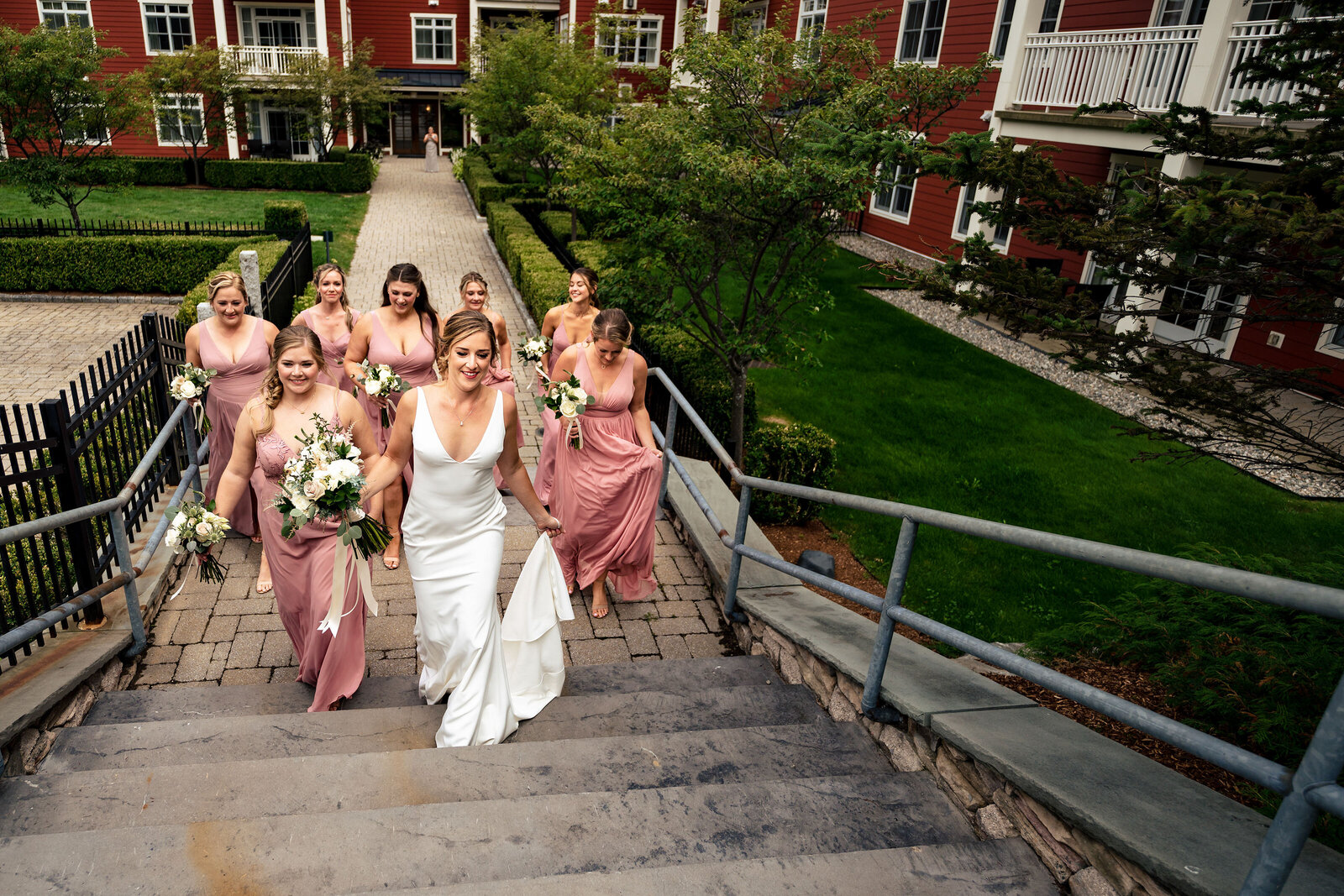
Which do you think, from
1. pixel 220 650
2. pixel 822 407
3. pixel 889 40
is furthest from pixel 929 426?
pixel 889 40

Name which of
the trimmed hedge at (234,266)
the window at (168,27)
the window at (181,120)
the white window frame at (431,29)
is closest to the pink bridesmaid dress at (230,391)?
the trimmed hedge at (234,266)

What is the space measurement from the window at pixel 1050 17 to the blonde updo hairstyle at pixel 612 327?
1578 cm

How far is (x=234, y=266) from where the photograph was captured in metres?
13.2

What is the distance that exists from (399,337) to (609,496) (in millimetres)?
2369

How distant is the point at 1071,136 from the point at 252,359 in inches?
516

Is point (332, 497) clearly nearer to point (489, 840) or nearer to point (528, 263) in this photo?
point (489, 840)

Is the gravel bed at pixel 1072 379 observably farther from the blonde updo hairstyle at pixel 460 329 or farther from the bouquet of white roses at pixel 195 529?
the bouquet of white roses at pixel 195 529

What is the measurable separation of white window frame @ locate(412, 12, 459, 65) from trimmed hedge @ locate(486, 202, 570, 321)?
1980 centimetres

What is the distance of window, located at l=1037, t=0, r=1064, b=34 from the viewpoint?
17.2m

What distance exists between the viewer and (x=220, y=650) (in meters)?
4.86

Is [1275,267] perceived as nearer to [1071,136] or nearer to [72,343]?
[1071,136]

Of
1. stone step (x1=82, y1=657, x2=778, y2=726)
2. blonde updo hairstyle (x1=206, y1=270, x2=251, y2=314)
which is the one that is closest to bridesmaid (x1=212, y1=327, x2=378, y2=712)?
stone step (x1=82, y1=657, x2=778, y2=726)

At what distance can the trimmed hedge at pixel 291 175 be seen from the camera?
2884 centimetres

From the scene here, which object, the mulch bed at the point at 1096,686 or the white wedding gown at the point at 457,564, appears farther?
the white wedding gown at the point at 457,564
